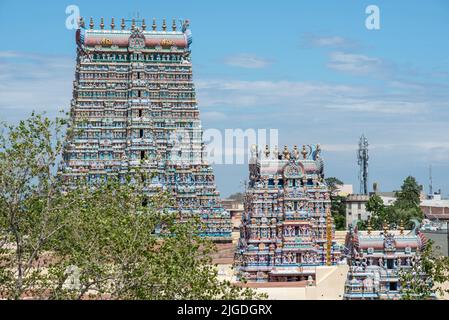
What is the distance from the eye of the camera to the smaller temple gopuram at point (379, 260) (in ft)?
143

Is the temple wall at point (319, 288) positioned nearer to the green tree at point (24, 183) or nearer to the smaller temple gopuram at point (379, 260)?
the smaller temple gopuram at point (379, 260)

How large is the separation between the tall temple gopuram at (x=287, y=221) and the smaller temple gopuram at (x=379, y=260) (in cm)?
545

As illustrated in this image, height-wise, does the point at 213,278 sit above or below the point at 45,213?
below

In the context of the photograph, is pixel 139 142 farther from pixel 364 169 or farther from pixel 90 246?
pixel 364 169

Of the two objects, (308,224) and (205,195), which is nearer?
(308,224)

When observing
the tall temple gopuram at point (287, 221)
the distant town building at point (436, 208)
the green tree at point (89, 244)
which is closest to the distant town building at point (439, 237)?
the tall temple gopuram at point (287, 221)

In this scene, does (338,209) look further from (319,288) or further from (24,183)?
(24,183)

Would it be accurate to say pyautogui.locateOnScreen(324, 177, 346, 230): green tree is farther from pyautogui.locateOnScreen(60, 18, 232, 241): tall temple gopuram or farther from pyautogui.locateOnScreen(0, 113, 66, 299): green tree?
pyautogui.locateOnScreen(0, 113, 66, 299): green tree

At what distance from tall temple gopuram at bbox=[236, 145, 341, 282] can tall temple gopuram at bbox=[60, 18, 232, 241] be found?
11253 millimetres

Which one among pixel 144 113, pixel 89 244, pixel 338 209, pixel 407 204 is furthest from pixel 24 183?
pixel 338 209

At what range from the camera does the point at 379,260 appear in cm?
4588
